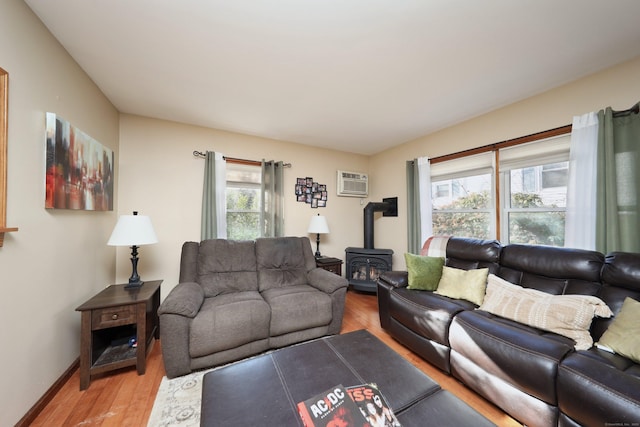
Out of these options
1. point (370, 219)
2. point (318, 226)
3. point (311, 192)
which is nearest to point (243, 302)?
point (318, 226)

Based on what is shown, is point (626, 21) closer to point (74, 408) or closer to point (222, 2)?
point (222, 2)

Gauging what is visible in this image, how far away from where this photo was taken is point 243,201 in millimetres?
3223

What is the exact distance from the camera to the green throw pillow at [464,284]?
197 cm

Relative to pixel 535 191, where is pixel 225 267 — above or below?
below

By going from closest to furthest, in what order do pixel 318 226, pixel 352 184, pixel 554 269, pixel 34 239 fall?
pixel 34 239 → pixel 554 269 → pixel 318 226 → pixel 352 184

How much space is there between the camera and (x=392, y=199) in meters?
3.79

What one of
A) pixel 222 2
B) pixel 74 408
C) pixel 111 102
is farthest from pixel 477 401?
pixel 111 102

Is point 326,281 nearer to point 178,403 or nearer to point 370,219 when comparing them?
point 178,403

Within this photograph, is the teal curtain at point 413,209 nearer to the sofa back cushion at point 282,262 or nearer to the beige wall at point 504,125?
the beige wall at point 504,125

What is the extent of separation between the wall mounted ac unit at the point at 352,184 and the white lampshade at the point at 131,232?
2805 millimetres

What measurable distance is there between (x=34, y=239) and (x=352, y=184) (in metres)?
3.64

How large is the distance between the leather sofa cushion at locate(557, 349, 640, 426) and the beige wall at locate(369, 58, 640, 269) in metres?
1.97

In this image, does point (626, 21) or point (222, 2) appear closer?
point (222, 2)

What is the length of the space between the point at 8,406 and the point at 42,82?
1.90 metres
